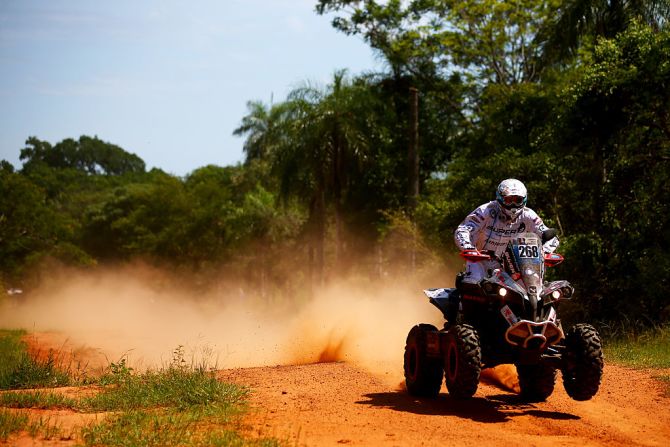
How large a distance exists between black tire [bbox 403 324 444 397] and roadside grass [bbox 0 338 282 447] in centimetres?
206

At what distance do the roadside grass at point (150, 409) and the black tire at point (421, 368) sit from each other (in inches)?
81.0

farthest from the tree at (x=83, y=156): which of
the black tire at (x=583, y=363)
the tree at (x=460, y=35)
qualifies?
the black tire at (x=583, y=363)

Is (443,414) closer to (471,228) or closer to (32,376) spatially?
(471,228)

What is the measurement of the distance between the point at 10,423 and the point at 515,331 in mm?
5151

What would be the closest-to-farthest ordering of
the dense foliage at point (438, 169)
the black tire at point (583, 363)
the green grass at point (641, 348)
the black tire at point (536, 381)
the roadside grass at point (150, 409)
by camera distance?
1. the roadside grass at point (150, 409)
2. the black tire at point (583, 363)
3. the black tire at point (536, 381)
4. the green grass at point (641, 348)
5. the dense foliage at point (438, 169)

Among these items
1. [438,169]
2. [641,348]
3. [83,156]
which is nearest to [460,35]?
[438,169]

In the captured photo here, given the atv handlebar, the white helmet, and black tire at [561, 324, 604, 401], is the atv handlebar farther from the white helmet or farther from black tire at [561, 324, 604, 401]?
black tire at [561, 324, 604, 401]

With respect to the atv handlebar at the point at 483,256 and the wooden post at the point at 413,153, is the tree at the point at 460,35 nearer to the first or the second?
the wooden post at the point at 413,153

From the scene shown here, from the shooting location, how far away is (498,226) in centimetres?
1002

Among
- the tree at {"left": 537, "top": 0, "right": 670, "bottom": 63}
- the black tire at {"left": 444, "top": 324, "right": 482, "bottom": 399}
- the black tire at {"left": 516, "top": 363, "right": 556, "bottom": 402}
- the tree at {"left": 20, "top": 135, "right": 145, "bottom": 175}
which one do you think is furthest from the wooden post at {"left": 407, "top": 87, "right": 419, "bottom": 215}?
the tree at {"left": 20, "top": 135, "right": 145, "bottom": 175}

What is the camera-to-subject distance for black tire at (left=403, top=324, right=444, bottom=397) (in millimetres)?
10227

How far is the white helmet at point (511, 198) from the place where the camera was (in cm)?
989

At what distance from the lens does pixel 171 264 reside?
6562cm

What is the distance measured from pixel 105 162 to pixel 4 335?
125 m
